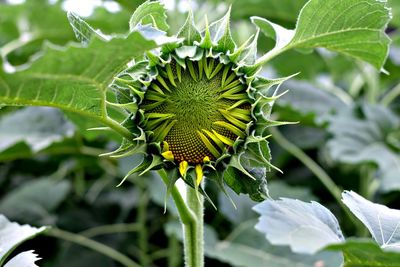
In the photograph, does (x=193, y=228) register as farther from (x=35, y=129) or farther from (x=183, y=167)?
(x=35, y=129)

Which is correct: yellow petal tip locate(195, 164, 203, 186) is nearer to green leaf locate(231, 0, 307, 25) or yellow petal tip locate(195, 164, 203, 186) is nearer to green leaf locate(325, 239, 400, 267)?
green leaf locate(325, 239, 400, 267)

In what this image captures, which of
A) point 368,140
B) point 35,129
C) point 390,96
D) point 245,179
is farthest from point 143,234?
point 245,179

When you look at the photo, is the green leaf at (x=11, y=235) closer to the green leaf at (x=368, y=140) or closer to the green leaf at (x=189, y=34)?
the green leaf at (x=189, y=34)

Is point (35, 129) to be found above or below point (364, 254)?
above

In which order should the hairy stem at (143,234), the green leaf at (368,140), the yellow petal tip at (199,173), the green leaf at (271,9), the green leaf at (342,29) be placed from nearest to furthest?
the yellow petal tip at (199,173), the green leaf at (342,29), the green leaf at (368,140), the hairy stem at (143,234), the green leaf at (271,9)

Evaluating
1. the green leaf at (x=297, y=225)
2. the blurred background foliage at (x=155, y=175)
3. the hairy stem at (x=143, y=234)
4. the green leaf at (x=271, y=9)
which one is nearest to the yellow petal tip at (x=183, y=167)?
the green leaf at (x=297, y=225)
